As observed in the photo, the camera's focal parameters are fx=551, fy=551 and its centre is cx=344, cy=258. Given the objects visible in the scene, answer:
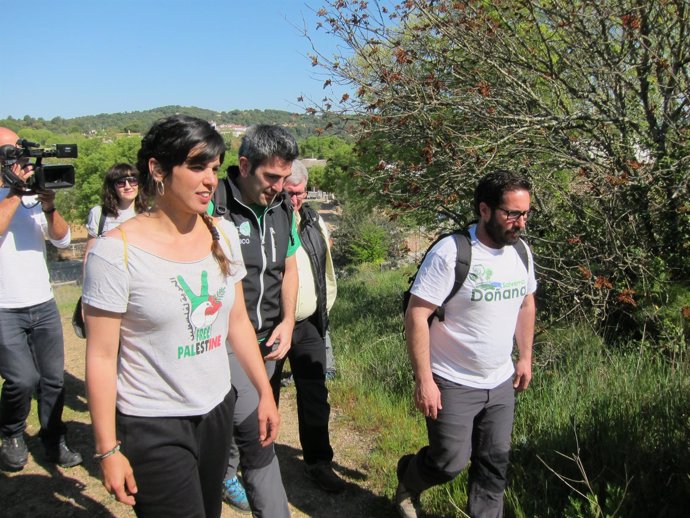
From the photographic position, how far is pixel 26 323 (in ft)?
11.4

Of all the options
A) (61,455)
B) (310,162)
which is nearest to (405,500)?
(61,455)

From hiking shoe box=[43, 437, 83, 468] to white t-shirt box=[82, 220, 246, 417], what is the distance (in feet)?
7.25

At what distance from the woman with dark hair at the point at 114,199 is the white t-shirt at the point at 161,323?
220 centimetres

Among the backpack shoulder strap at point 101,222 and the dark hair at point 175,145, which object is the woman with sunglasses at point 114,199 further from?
A: the dark hair at point 175,145

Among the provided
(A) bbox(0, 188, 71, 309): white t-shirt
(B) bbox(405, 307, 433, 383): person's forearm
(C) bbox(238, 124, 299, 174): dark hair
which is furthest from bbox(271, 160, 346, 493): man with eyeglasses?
(A) bbox(0, 188, 71, 309): white t-shirt

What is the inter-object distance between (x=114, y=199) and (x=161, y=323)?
2.44 m

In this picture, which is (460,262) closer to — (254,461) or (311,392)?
(254,461)

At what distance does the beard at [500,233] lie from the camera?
2.57 metres

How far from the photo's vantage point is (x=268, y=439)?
2.41 meters

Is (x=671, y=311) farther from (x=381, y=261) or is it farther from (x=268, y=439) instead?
(x=381, y=261)

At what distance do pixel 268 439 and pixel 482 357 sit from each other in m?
1.05

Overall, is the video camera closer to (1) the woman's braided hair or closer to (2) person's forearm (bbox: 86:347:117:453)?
(1) the woman's braided hair

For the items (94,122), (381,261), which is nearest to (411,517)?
(381,261)

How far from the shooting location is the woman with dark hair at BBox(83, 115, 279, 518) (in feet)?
5.81
